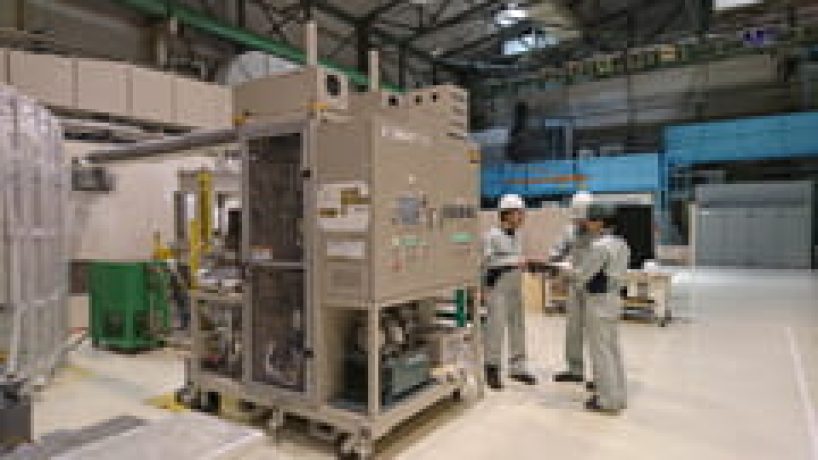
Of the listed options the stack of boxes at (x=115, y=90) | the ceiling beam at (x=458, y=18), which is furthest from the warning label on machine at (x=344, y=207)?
the ceiling beam at (x=458, y=18)

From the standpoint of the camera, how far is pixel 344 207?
8.64ft

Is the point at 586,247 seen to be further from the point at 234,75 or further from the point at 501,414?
the point at 234,75

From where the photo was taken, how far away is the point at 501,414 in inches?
130

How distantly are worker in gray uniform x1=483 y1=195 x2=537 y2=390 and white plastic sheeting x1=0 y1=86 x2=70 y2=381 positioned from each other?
3.60 meters

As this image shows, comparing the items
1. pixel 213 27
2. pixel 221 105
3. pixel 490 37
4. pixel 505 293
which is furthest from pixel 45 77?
pixel 490 37

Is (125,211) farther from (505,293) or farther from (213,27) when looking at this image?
→ (505,293)

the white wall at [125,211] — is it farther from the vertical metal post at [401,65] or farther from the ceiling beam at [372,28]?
the vertical metal post at [401,65]

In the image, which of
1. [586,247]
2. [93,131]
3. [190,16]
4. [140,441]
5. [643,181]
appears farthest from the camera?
[643,181]

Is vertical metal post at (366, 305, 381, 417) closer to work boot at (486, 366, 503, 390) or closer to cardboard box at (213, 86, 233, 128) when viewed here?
work boot at (486, 366, 503, 390)

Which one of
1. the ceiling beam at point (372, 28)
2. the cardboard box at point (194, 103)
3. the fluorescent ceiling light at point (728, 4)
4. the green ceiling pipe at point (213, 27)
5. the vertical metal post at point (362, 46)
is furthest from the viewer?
the vertical metal post at point (362, 46)

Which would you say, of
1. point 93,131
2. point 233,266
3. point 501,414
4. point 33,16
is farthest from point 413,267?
point 33,16

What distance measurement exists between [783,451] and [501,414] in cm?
164

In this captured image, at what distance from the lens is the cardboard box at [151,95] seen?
20.4 feet

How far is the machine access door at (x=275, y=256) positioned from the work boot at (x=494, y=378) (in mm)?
1711
